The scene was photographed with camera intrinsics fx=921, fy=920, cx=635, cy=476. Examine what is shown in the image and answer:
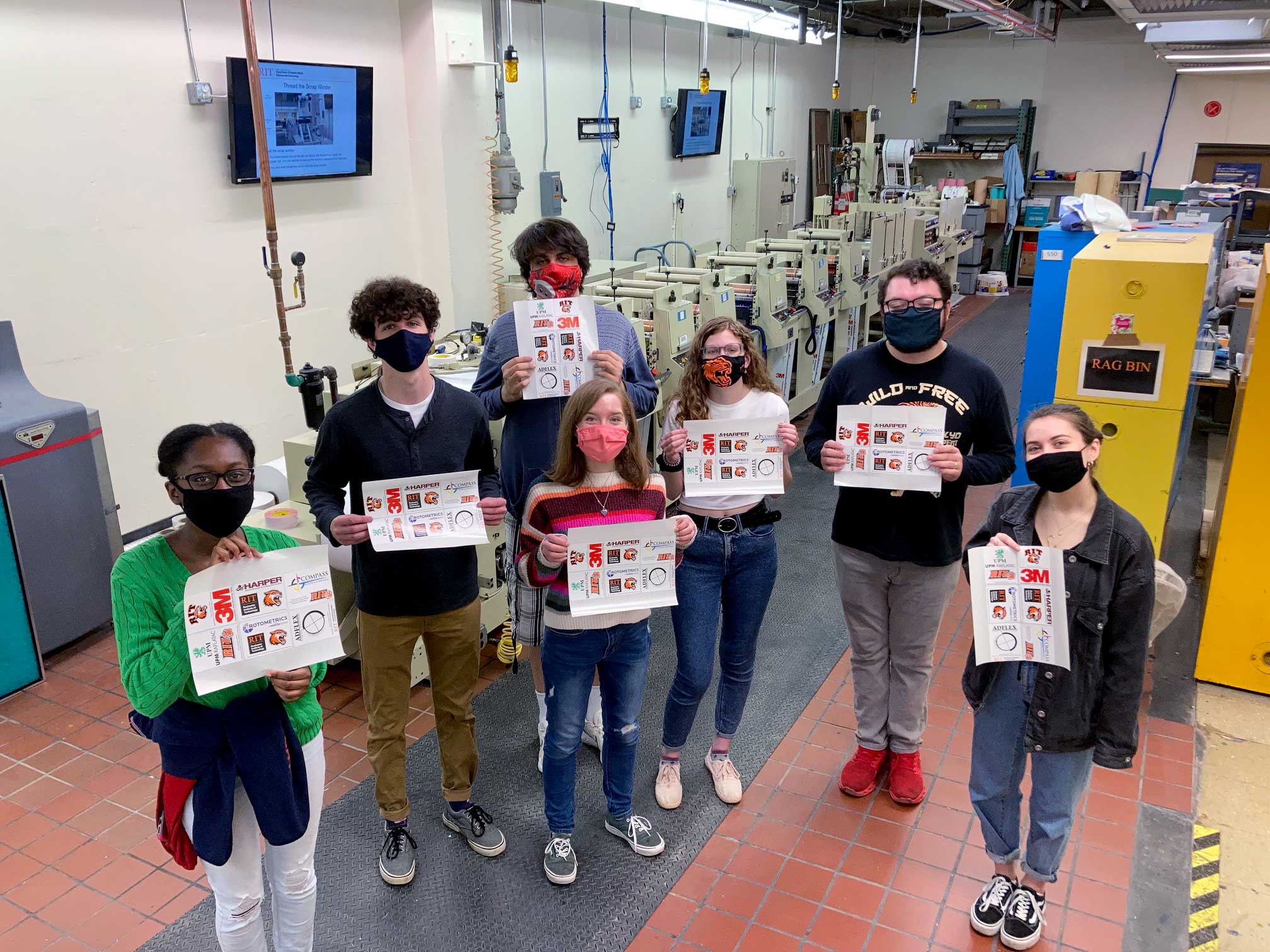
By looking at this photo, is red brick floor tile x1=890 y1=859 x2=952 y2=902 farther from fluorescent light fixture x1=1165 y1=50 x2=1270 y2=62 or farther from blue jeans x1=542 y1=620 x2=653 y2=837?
fluorescent light fixture x1=1165 y1=50 x2=1270 y2=62

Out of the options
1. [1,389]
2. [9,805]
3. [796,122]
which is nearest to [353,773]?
[9,805]

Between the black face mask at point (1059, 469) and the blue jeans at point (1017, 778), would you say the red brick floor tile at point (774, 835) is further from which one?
the black face mask at point (1059, 469)

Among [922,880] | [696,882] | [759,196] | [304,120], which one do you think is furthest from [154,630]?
[759,196]

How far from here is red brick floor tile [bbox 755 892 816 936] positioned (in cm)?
264

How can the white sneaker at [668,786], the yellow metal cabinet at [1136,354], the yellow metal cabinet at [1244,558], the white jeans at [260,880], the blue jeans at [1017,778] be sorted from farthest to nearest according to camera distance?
the yellow metal cabinet at [1136,354] < the yellow metal cabinet at [1244,558] < the white sneaker at [668,786] < the blue jeans at [1017,778] < the white jeans at [260,880]

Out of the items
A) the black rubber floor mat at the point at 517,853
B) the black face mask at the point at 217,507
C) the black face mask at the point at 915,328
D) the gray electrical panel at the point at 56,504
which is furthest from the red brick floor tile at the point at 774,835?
the gray electrical panel at the point at 56,504

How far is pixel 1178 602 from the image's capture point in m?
2.38

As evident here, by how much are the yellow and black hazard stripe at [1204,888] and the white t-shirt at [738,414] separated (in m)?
1.76

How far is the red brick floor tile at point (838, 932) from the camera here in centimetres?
257

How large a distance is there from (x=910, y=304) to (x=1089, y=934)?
1853mm

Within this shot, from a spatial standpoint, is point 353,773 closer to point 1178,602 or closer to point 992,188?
point 1178,602

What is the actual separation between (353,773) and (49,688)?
158cm

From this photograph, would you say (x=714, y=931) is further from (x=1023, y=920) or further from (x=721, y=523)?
(x=721, y=523)

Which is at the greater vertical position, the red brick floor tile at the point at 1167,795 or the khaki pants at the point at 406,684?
the khaki pants at the point at 406,684
